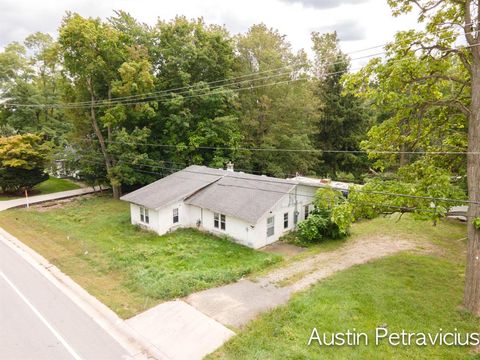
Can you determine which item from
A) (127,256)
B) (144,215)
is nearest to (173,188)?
(144,215)

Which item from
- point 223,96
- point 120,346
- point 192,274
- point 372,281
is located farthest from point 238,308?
point 223,96

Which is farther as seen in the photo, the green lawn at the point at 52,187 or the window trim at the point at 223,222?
the green lawn at the point at 52,187

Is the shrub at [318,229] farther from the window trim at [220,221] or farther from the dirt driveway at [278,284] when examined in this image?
the window trim at [220,221]

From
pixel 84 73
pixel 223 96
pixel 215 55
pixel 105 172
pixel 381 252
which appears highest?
pixel 215 55

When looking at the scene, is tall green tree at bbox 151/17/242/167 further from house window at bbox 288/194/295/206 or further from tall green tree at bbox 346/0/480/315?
tall green tree at bbox 346/0/480/315

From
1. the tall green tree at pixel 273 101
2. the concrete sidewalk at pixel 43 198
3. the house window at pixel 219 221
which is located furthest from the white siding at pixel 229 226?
the concrete sidewalk at pixel 43 198

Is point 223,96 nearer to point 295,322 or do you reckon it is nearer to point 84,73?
point 84,73

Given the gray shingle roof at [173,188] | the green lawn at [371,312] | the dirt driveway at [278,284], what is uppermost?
the gray shingle roof at [173,188]
